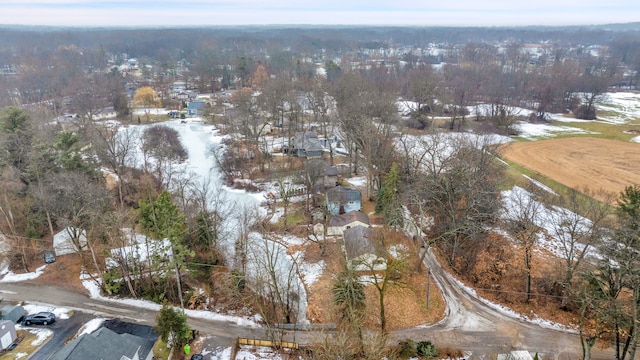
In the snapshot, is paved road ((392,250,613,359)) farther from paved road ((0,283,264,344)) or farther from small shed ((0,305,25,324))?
small shed ((0,305,25,324))

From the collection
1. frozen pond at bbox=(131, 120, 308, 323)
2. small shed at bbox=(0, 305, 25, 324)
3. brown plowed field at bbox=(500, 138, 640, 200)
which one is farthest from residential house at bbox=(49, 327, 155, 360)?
brown plowed field at bbox=(500, 138, 640, 200)

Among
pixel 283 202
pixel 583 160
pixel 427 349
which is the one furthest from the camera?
pixel 583 160

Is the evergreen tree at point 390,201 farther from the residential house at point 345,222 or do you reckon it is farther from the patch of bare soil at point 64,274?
the patch of bare soil at point 64,274

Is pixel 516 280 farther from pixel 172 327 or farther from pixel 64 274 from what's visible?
pixel 64 274

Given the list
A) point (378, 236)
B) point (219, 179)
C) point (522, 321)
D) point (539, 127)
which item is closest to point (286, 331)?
point (378, 236)

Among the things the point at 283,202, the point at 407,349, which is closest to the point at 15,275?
the point at 283,202

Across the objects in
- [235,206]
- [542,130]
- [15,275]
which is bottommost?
[15,275]

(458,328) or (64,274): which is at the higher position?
(458,328)
